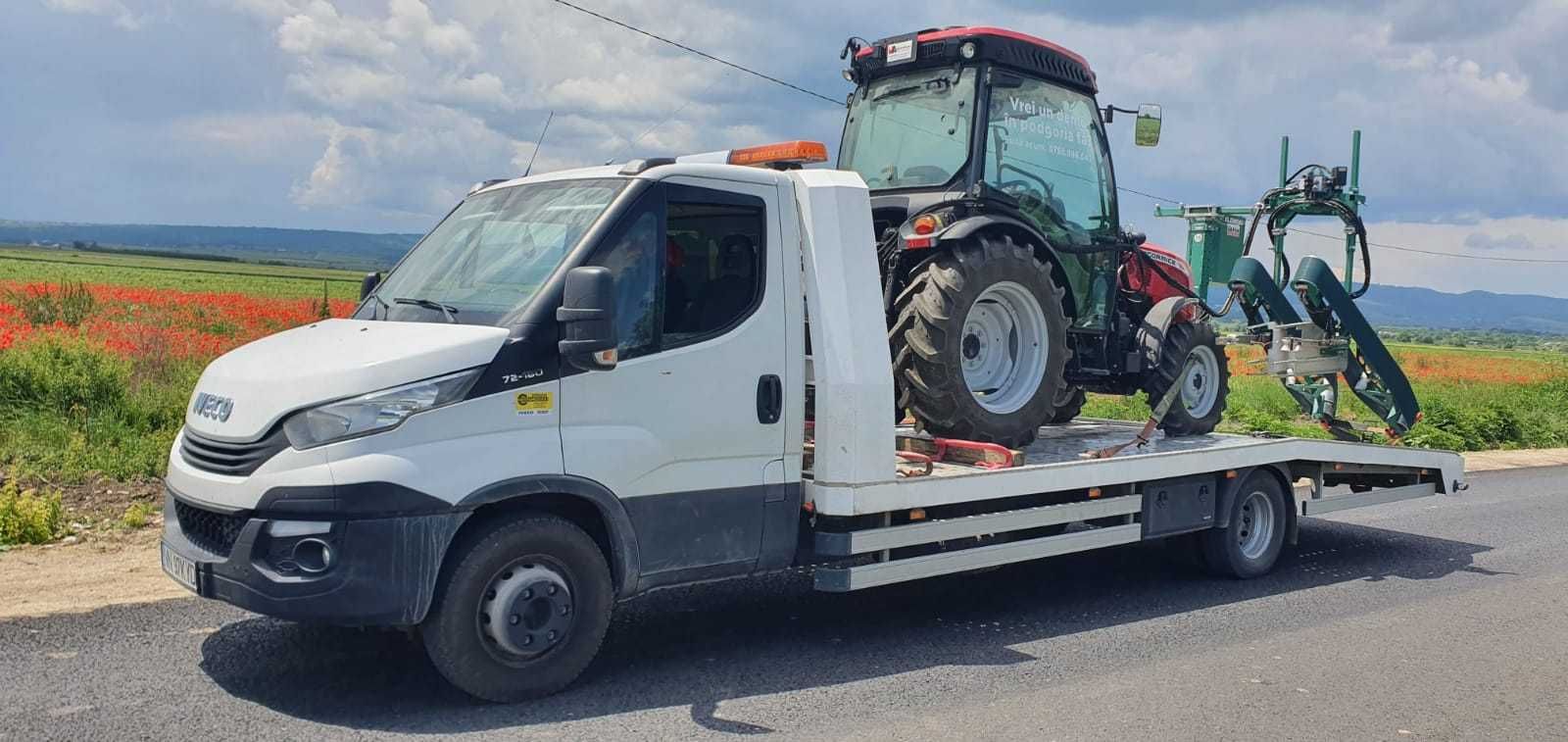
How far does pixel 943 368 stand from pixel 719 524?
6.11 ft

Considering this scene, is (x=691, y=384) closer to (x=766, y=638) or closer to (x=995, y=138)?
(x=766, y=638)

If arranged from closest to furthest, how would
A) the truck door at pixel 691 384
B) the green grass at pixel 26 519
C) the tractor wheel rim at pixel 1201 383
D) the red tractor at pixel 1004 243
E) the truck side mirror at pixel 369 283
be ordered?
the truck door at pixel 691 384
the truck side mirror at pixel 369 283
the red tractor at pixel 1004 243
the green grass at pixel 26 519
the tractor wheel rim at pixel 1201 383

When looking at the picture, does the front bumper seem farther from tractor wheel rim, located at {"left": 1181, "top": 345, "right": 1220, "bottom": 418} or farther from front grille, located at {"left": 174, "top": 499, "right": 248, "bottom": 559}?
tractor wheel rim, located at {"left": 1181, "top": 345, "right": 1220, "bottom": 418}

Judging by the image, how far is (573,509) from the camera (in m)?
5.52

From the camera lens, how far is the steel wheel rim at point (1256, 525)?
29.0 ft

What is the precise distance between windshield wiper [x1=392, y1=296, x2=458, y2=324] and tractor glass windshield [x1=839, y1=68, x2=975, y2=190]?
3680 mm

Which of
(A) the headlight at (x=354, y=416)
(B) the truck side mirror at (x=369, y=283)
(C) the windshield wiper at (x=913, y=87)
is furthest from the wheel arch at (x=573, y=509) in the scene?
(C) the windshield wiper at (x=913, y=87)

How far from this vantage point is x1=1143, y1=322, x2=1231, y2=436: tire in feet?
30.7

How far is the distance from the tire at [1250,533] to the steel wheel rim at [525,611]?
496 cm

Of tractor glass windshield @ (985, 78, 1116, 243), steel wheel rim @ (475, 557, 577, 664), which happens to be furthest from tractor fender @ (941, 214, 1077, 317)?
steel wheel rim @ (475, 557, 577, 664)

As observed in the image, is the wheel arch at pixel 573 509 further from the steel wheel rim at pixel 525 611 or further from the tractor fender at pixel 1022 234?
the tractor fender at pixel 1022 234

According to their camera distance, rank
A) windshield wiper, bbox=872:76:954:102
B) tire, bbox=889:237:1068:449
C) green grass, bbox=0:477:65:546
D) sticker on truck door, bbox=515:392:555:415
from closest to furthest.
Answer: sticker on truck door, bbox=515:392:555:415
tire, bbox=889:237:1068:449
windshield wiper, bbox=872:76:954:102
green grass, bbox=0:477:65:546

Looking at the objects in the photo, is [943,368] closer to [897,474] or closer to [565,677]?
[897,474]

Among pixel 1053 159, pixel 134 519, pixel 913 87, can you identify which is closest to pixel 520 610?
pixel 913 87
